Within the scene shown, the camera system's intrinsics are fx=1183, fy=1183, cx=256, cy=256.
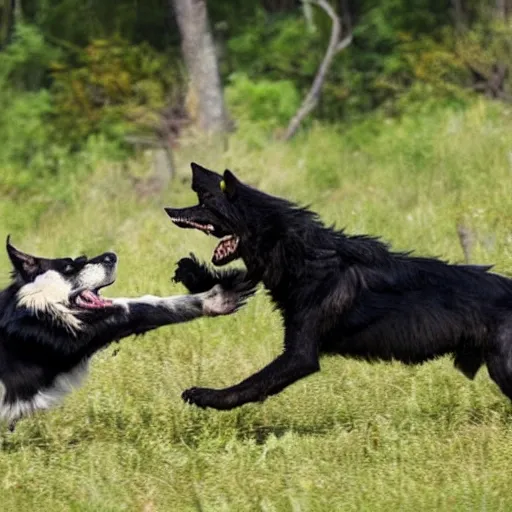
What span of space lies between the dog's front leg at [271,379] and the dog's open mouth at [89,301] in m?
0.73

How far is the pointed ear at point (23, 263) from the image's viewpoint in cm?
612

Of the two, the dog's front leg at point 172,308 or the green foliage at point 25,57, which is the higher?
the green foliage at point 25,57

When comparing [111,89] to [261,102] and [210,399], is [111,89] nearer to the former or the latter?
[261,102]

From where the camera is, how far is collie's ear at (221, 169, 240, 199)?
5.77 metres

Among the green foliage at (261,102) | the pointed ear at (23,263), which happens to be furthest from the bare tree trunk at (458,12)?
the pointed ear at (23,263)

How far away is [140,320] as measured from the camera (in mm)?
6312

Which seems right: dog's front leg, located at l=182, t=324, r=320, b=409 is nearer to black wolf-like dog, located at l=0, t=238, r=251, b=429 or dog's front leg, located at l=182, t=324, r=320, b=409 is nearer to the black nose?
black wolf-like dog, located at l=0, t=238, r=251, b=429

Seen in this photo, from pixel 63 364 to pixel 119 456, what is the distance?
2.06 feet

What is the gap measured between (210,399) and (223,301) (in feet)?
2.34

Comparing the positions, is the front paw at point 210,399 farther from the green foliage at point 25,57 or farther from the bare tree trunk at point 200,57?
the green foliage at point 25,57

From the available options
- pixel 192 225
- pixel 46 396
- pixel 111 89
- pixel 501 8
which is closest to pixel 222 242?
pixel 192 225

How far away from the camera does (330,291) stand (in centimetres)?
591

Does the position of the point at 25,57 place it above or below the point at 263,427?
above

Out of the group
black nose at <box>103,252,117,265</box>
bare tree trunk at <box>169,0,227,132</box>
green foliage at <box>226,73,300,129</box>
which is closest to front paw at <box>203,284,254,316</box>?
black nose at <box>103,252,117,265</box>
